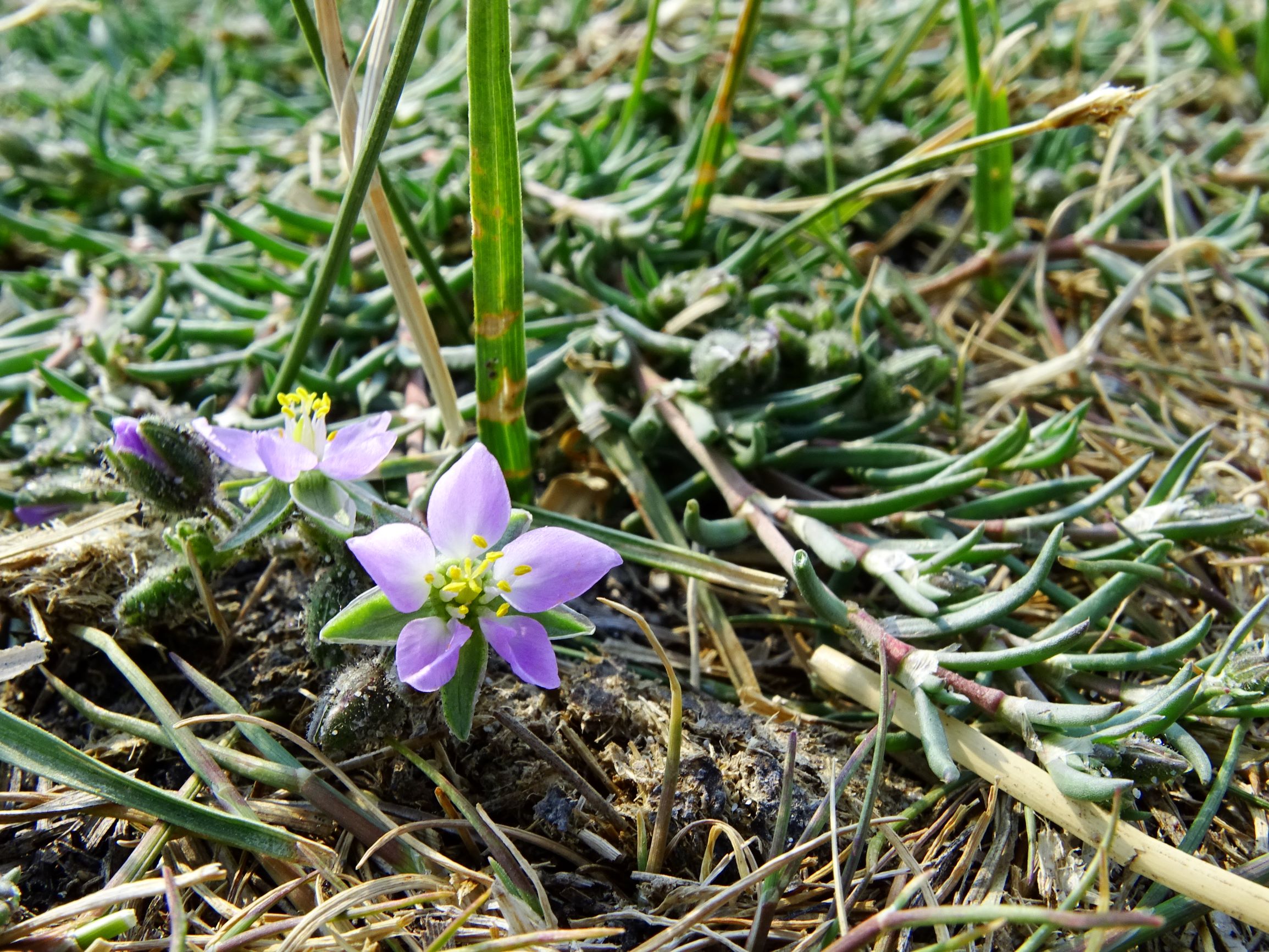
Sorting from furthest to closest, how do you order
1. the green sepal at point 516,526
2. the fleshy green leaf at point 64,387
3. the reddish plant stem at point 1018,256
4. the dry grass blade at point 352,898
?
1. the reddish plant stem at point 1018,256
2. the fleshy green leaf at point 64,387
3. the green sepal at point 516,526
4. the dry grass blade at point 352,898

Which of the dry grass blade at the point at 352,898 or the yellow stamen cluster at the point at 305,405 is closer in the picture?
the dry grass blade at the point at 352,898

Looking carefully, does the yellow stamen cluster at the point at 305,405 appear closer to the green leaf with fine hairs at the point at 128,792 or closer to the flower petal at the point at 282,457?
the flower petal at the point at 282,457

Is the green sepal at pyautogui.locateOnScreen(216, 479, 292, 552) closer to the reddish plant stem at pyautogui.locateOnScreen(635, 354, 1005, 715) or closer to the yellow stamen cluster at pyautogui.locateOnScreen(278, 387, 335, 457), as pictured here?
the yellow stamen cluster at pyautogui.locateOnScreen(278, 387, 335, 457)

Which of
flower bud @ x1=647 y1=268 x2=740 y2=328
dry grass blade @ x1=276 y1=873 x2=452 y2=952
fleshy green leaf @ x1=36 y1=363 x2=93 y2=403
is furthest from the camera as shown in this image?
flower bud @ x1=647 y1=268 x2=740 y2=328

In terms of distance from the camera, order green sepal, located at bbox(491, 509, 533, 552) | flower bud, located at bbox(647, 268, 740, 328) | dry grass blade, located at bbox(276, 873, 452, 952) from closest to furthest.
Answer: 1. dry grass blade, located at bbox(276, 873, 452, 952)
2. green sepal, located at bbox(491, 509, 533, 552)
3. flower bud, located at bbox(647, 268, 740, 328)

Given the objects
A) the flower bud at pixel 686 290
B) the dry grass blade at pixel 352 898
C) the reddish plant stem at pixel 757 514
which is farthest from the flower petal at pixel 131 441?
the flower bud at pixel 686 290

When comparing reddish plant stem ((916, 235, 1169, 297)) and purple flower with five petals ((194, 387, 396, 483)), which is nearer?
purple flower with five petals ((194, 387, 396, 483))

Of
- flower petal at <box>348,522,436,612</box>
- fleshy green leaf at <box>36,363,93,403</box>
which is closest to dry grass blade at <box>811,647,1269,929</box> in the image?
flower petal at <box>348,522,436,612</box>
